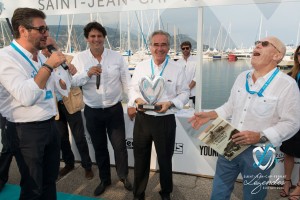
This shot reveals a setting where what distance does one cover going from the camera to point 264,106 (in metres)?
1.73

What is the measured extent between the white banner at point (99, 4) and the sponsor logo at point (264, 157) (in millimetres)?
1485

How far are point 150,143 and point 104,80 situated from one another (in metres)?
0.95

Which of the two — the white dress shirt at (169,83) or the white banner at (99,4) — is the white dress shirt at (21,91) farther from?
the white banner at (99,4)

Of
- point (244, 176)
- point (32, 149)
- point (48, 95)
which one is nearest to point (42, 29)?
point (48, 95)

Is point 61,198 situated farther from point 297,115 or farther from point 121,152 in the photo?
point 297,115

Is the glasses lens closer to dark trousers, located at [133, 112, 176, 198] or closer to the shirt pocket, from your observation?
dark trousers, located at [133, 112, 176, 198]

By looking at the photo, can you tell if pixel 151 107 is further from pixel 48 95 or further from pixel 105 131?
pixel 105 131

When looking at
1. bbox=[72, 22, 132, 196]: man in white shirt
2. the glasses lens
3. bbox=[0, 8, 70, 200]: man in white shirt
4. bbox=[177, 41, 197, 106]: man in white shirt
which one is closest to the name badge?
bbox=[0, 8, 70, 200]: man in white shirt

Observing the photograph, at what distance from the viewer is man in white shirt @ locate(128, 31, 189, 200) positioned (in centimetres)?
245

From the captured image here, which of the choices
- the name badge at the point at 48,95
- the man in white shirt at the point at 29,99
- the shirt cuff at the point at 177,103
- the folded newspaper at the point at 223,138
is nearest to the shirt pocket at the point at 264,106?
the folded newspaper at the point at 223,138

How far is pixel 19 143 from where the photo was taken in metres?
1.84

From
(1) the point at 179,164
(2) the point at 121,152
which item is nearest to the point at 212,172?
(1) the point at 179,164

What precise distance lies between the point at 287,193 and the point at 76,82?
2.83 metres

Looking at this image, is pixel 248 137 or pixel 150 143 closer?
pixel 248 137
